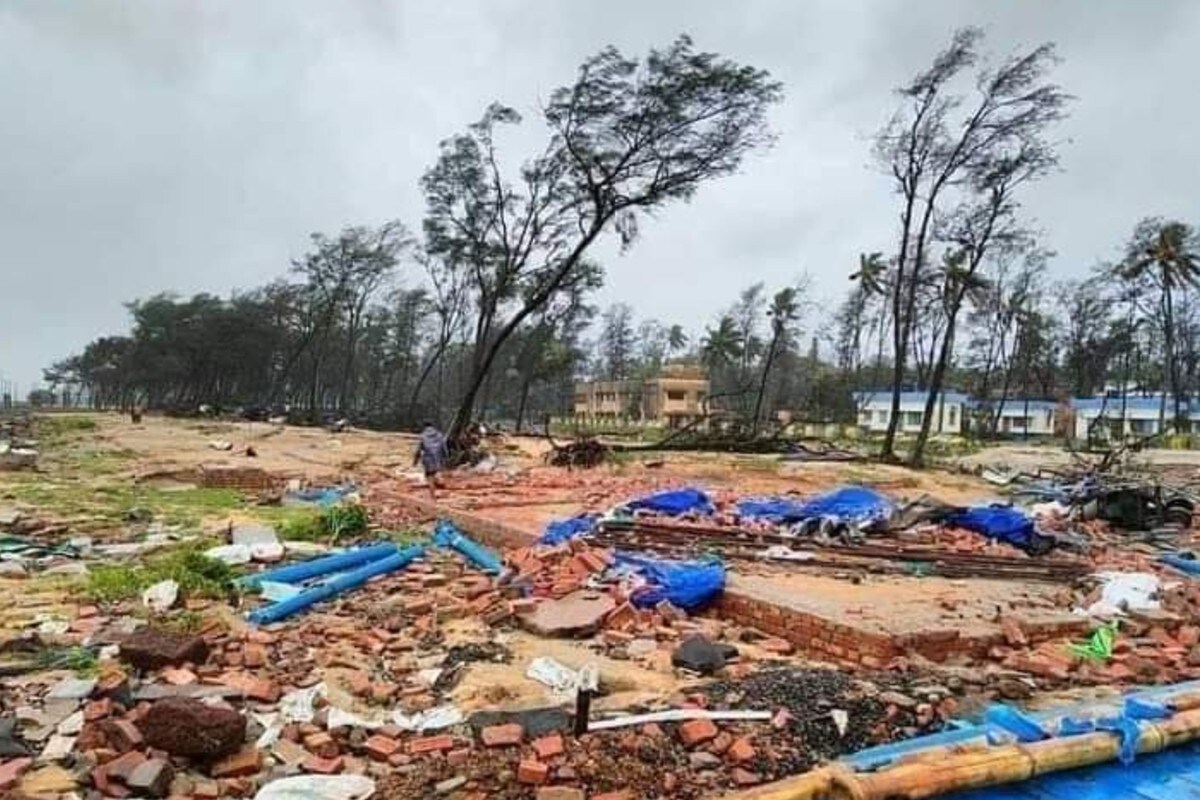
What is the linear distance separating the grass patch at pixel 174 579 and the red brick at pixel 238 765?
3.18 metres

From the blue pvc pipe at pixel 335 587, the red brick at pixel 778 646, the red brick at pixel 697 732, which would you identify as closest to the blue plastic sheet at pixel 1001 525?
the red brick at pixel 778 646

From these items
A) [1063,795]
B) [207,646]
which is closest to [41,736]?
[207,646]

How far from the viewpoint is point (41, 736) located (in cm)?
421

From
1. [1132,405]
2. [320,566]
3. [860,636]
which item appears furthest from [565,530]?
[1132,405]

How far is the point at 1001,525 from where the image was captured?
9.73 meters

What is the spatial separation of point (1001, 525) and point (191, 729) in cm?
818

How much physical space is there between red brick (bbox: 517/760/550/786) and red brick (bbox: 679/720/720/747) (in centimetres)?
71

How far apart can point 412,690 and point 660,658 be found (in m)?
1.47

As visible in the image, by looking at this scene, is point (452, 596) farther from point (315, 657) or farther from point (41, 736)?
point (41, 736)

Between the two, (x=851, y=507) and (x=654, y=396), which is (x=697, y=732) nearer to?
(x=851, y=507)

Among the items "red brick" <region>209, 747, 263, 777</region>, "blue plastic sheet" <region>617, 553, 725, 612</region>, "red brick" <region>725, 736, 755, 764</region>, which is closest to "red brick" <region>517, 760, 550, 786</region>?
"red brick" <region>725, 736, 755, 764</region>

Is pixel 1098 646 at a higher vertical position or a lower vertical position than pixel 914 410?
lower

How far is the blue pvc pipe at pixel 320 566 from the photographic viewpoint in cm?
752

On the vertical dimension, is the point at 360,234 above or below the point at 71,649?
above
